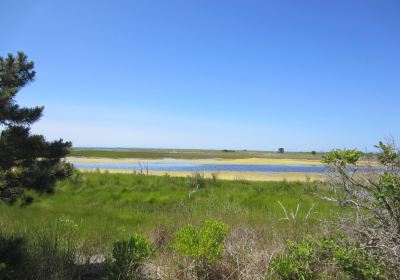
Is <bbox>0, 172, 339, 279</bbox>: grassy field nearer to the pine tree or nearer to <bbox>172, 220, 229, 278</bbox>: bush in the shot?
<bbox>172, 220, 229, 278</bbox>: bush

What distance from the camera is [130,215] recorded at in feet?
33.4

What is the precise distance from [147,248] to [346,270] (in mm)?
2425

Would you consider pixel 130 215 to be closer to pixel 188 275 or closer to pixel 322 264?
pixel 188 275

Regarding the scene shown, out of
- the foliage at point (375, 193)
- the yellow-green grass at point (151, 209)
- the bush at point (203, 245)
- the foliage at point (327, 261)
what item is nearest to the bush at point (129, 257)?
the bush at point (203, 245)

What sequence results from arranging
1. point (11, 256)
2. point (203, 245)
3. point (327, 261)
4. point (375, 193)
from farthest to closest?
point (327, 261) < point (203, 245) < point (375, 193) < point (11, 256)

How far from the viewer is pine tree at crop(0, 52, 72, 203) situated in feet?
12.3

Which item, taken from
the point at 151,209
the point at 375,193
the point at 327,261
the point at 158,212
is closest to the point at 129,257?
the point at 327,261

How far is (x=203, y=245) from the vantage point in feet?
15.4

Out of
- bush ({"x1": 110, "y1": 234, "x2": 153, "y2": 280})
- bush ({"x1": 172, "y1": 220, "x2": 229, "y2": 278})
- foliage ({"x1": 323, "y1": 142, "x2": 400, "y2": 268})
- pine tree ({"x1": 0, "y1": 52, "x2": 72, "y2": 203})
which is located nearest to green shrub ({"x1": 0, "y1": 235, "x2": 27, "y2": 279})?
pine tree ({"x1": 0, "y1": 52, "x2": 72, "y2": 203})

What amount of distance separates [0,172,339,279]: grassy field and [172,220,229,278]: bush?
36 centimetres

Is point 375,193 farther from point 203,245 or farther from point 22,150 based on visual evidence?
point 22,150

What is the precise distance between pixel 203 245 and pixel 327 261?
5.10 feet

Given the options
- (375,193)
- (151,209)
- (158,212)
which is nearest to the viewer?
(375,193)

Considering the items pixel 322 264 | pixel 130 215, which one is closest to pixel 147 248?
pixel 322 264
